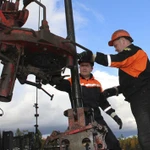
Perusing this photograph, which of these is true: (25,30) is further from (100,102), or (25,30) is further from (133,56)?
(100,102)

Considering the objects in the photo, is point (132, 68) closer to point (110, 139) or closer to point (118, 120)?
point (118, 120)

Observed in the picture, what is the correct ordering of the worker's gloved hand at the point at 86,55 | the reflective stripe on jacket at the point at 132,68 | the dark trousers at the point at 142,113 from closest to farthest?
the worker's gloved hand at the point at 86,55 → the dark trousers at the point at 142,113 → the reflective stripe on jacket at the point at 132,68

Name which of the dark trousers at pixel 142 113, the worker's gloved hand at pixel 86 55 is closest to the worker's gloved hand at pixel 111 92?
the dark trousers at pixel 142 113

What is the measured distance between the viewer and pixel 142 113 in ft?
12.1

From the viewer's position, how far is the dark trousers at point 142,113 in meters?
3.53

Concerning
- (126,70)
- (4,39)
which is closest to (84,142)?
(4,39)

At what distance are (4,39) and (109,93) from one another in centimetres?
239

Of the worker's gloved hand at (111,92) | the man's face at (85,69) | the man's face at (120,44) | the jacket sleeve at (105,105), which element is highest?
the man's face at (120,44)

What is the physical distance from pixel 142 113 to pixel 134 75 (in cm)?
58

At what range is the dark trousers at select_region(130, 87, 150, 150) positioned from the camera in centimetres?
353

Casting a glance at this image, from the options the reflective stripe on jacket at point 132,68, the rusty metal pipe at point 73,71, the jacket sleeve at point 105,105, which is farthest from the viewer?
the jacket sleeve at point 105,105

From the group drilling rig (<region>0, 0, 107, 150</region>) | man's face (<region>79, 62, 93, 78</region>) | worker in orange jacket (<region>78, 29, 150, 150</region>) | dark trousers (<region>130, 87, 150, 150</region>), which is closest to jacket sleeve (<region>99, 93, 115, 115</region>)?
man's face (<region>79, 62, 93, 78</region>)

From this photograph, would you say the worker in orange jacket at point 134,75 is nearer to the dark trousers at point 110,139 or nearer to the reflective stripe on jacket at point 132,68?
the reflective stripe on jacket at point 132,68

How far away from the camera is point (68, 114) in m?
2.96
